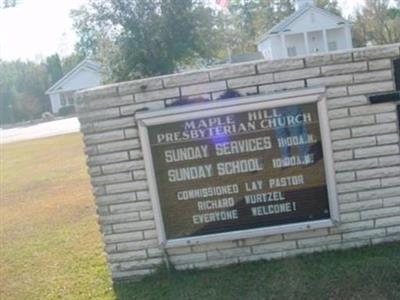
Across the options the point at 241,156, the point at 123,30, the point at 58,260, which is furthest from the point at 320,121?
the point at 123,30

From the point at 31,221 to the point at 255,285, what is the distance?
5.06m

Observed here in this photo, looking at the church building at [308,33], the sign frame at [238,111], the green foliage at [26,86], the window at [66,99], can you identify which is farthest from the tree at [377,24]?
the sign frame at [238,111]

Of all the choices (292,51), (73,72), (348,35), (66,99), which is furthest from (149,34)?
(66,99)

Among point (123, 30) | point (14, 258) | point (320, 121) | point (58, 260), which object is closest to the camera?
point (320, 121)

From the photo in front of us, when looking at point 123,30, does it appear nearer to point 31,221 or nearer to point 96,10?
point 96,10

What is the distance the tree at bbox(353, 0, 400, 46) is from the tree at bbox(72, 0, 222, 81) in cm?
1768

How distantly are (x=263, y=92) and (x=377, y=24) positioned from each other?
50096mm

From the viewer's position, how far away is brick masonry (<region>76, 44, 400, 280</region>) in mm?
4719

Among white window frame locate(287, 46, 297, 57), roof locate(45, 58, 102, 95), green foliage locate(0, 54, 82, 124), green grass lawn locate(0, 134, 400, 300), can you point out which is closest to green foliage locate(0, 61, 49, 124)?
green foliage locate(0, 54, 82, 124)

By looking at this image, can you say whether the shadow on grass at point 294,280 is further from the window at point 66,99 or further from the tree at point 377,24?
the window at point 66,99

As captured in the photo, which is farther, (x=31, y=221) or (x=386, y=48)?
(x=31, y=221)

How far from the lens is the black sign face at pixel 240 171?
472 cm

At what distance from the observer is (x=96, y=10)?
134 feet

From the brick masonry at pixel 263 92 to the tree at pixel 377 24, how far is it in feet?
158
